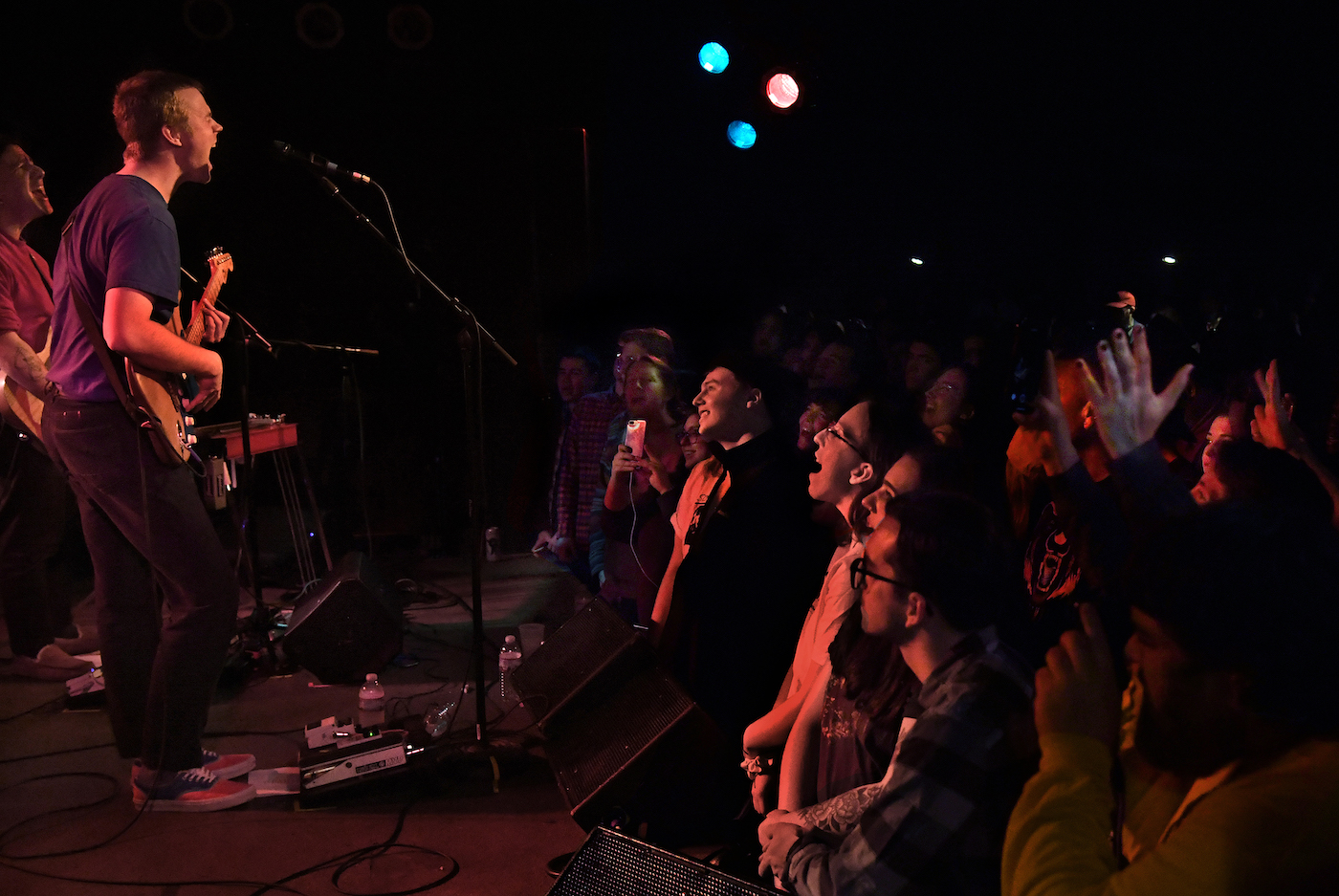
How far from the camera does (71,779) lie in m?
2.78

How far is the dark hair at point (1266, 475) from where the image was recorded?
149 cm

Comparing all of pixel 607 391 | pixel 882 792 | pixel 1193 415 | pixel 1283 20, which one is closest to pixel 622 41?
pixel 607 391

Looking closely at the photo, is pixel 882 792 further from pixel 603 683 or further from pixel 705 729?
pixel 603 683

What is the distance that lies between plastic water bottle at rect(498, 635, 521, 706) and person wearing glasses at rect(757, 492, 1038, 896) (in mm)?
2199

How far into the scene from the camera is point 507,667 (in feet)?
12.2

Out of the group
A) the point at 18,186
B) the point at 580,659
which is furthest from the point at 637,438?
the point at 18,186

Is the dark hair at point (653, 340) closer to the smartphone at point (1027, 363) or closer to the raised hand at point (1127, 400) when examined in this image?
the smartphone at point (1027, 363)

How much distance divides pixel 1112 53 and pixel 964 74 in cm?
128

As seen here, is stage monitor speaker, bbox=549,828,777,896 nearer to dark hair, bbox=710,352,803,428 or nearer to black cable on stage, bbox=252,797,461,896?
black cable on stage, bbox=252,797,461,896

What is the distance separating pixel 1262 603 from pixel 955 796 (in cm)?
46

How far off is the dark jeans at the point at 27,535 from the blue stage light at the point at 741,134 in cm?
364

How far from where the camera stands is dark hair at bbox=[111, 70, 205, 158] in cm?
237

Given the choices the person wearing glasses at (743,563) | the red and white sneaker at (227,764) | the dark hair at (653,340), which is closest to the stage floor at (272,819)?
the red and white sneaker at (227,764)

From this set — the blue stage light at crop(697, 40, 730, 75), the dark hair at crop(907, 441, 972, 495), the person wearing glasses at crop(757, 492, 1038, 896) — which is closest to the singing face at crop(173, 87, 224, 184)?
the dark hair at crop(907, 441, 972, 495)
